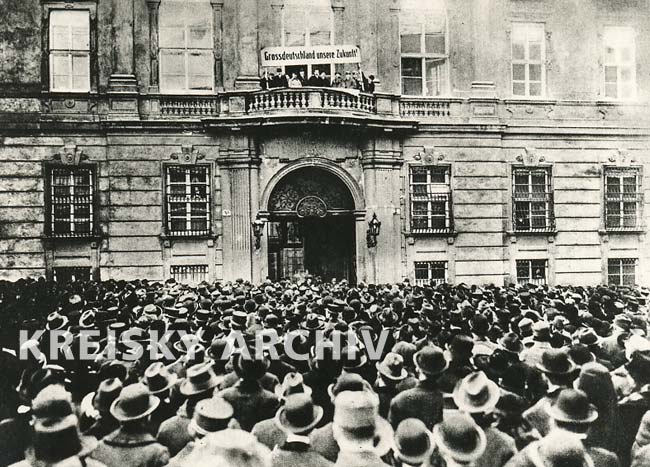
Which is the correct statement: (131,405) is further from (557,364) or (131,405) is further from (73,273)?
(73,273)

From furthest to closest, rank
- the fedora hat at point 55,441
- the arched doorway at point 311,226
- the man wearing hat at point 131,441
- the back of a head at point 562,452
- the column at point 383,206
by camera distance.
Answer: the arched doorway at point 311,226, the column at point 383,206, the man wearing hat at point 131,441, the fedora hat at point 55,441, the back of a head at point 562,452

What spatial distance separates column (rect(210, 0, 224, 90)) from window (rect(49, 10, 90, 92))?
3.54m

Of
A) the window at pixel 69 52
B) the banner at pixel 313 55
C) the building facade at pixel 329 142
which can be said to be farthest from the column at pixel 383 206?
the window at pixel 69 52

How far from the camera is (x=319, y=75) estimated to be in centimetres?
1608

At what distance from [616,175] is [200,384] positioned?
17.4m

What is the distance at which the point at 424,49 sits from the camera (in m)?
17.4

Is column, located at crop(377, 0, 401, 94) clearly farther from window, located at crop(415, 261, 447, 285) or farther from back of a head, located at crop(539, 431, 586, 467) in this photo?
back of a head, located at crop(539, 431, 586, 467)

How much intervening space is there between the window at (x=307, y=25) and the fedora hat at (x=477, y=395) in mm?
14018

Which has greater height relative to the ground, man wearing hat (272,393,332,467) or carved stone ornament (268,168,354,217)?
carved stone ornament (268,168,354,217)

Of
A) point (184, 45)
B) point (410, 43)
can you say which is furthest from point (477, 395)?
point (410, 43)

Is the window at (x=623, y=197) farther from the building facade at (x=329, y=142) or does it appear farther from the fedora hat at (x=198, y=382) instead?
the fedora hat at (x=198, y=382)

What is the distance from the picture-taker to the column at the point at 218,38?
16.3 m

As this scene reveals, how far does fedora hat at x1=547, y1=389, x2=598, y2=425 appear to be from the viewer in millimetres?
3303

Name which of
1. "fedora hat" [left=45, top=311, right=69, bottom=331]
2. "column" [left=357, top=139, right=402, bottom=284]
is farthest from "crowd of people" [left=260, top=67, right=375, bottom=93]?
"fedora hat" [left=45, top=311, right=69, bottom=331]
